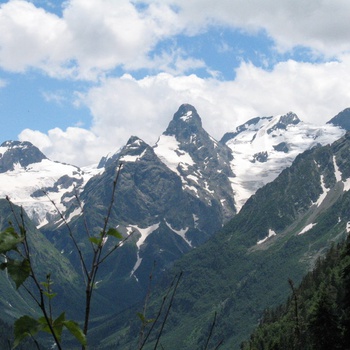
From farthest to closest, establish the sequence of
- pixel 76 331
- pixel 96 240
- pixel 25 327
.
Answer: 1. pixel 96 240
2. pixel 25 327
3. pixel 76 331

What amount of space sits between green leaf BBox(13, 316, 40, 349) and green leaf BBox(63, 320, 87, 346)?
0.92 ft

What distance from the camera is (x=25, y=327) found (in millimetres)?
5480

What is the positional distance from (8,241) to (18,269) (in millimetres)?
261

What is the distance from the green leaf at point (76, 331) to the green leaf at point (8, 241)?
0.85 metres

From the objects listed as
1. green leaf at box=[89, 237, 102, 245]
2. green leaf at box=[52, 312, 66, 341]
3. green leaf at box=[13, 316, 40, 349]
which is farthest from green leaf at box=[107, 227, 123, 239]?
green leaf at box=[13, 316, 40, 349]

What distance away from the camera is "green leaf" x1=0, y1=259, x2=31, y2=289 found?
5230 mm

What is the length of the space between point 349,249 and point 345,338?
25.7 ft

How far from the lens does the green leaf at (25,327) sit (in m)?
5.42

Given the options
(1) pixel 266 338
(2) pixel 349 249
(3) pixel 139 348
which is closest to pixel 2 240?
(3) pixel 139 348

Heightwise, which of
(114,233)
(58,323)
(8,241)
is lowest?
(58,323)

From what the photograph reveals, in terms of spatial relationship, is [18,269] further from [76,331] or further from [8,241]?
[76,331]

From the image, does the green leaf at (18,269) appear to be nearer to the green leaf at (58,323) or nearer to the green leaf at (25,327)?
the green leaf at (25,327)

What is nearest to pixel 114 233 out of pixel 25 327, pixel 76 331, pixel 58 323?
pixel 58 323

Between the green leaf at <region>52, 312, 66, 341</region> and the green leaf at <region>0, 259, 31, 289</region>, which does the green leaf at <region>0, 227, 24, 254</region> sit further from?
the green leaf at <region>52, 312, 66, 341</region>
